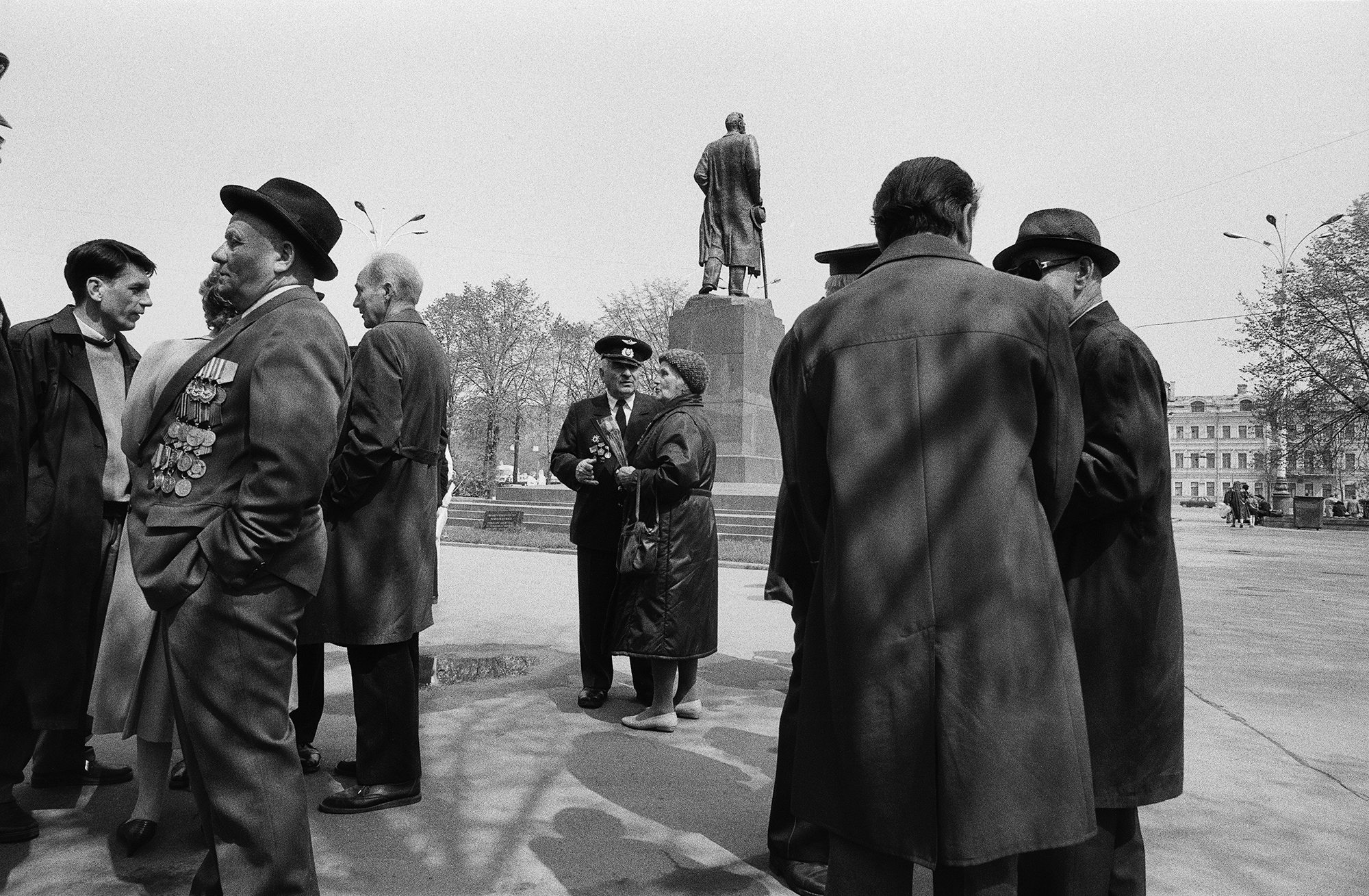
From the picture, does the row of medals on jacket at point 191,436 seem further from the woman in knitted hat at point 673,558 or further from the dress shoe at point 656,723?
the dress shoe at point 656,723

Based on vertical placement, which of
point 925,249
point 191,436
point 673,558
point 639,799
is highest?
point 925,249

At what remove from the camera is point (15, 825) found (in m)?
3.28

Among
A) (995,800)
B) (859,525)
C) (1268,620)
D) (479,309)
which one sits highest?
(479,309)

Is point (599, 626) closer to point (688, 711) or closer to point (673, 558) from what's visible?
point (688, 711)

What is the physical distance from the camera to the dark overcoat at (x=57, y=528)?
3.58m

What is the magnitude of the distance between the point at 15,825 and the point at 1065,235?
12.7ft

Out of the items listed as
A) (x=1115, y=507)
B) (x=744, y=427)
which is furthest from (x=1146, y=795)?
(x=744, y=427)

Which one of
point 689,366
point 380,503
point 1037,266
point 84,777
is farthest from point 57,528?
point 1037,266

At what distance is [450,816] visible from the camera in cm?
364

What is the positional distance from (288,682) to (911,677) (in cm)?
164

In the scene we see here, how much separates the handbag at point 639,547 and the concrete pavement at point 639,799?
845mm

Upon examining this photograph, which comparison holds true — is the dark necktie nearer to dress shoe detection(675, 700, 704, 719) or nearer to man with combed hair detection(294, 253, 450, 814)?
dress shoe detection(675, 700, 704, 719)

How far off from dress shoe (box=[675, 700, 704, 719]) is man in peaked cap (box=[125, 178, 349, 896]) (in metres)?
2.91

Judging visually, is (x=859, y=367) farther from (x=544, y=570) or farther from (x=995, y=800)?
(x=544, y=570)
